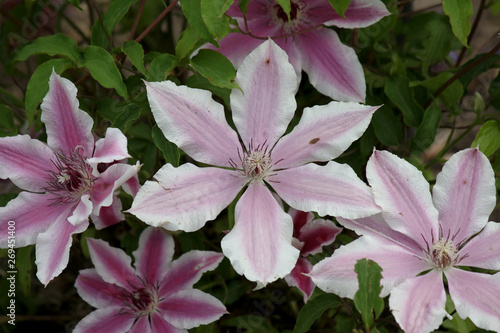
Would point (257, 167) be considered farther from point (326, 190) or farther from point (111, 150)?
point (111, 150)

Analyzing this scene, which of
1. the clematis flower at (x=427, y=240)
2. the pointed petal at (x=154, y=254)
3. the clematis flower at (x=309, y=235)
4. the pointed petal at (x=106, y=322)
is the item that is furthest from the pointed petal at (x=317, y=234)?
the pointed petal at (x=106, y=322)

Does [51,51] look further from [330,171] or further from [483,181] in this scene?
[483,181]

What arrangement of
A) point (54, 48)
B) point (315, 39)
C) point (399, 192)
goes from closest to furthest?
point (399, 192), point (54, 48), point (315, 39)

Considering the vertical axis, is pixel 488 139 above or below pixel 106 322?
above

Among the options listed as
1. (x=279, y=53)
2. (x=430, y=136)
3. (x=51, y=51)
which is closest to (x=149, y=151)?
(x=51, y=51)

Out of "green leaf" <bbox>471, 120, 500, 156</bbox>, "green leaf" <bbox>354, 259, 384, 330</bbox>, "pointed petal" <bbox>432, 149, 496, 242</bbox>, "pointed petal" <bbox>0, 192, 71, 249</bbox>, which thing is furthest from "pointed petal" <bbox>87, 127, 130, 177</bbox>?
"green leaf" <bbox>471, 120, 500, 156</bbox>

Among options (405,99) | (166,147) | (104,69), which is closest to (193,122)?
(166,147)
